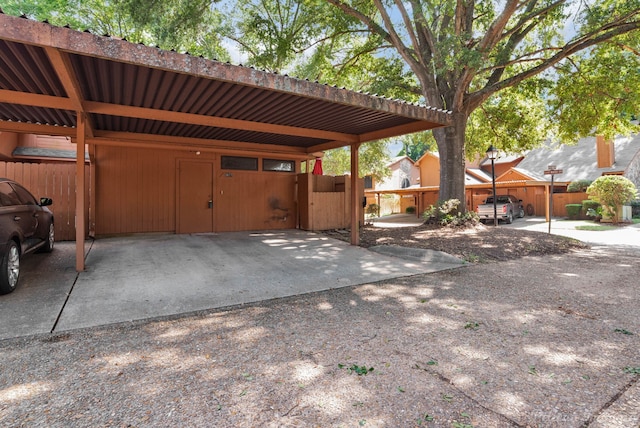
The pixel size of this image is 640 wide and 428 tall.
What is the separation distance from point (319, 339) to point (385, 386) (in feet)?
2.83

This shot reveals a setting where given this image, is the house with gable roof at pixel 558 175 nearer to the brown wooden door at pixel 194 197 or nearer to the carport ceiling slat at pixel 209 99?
the carport ceiling slat at pixel 209 99

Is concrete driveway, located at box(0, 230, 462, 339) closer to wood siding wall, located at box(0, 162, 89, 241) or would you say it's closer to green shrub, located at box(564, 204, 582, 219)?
wood siding wall, located at box(0, 162, 89, 241)

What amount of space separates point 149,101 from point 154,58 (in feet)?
7.25

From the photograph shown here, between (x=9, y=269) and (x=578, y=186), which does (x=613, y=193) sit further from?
(x=9, y=269)

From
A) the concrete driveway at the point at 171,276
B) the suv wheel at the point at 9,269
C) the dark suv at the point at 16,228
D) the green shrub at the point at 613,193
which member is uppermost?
the green shrub at the point at 613,193

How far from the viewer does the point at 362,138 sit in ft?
25.3

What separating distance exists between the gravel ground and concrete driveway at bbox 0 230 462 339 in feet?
1.38

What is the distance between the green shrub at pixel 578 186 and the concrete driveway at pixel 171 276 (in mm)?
19306

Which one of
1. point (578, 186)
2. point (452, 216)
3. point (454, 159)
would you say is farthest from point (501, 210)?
point (452, 216)

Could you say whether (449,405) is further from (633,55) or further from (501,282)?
(633,55)

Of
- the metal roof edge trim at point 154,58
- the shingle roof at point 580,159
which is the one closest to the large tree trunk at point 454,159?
the metal roof edge trim at point 154,58

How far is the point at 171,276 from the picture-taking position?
5.05 meters

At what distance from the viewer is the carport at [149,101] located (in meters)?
3.43

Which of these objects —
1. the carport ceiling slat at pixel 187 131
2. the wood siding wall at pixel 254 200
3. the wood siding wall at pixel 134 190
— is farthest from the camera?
the wood siding wall at pixel 254 200
